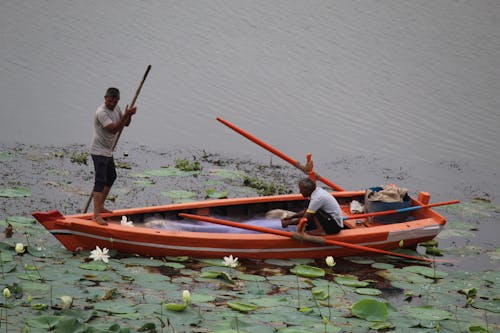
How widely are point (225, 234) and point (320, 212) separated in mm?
1052

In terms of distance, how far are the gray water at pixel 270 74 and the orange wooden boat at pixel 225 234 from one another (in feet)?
11.2

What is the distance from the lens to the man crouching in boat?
306 inches

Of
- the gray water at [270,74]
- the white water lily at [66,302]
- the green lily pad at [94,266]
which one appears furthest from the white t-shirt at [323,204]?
the gray water at [270,74]

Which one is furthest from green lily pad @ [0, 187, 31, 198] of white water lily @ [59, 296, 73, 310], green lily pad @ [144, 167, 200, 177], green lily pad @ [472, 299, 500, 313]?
green lily pad @ [472, 299, 500, 313]

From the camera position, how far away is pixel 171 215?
26.9ft

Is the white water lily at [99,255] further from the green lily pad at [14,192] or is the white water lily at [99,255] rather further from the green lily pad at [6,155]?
the green lily pad at [6,155]

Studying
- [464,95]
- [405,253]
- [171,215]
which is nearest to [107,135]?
[171,215]

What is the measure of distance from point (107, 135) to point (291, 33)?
10936mm

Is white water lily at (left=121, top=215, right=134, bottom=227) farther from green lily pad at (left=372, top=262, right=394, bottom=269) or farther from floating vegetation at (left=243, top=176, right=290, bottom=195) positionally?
floating vegetation at (left=243, top=176, right=290, bottom=195)

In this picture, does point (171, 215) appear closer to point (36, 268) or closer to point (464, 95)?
point (36, 268)

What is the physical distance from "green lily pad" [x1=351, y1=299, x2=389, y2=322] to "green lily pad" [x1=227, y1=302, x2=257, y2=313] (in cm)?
85

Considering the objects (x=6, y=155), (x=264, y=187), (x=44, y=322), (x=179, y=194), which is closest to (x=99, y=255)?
(x=44, y=322)

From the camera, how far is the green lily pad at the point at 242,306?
5855mm

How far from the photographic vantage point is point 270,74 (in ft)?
50.2
